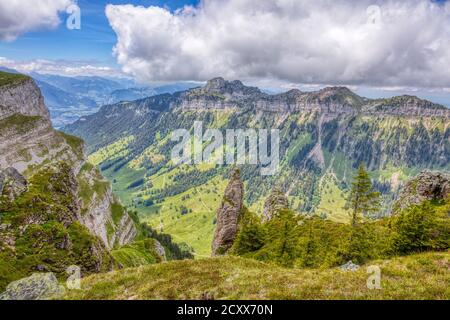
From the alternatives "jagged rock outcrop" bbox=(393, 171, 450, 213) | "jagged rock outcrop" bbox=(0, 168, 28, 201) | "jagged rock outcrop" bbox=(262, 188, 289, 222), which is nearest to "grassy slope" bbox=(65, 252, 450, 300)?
"jagged rock outcrop" bbox=(393, 171, 450, 213)

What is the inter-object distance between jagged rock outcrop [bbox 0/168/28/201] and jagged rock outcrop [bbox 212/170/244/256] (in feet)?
184

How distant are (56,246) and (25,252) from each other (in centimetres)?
Result: 585

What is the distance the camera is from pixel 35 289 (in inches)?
1032

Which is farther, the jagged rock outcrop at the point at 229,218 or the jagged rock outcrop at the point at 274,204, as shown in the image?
the jagged rock outcrop at the point at 274,204

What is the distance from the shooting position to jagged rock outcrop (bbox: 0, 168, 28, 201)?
83.6 meters

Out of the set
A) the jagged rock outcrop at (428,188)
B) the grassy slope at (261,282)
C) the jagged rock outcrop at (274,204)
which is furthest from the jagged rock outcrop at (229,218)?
the grassy slope at (261,282)

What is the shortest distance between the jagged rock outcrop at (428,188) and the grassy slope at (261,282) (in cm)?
4606

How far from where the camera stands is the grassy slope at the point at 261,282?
886 inches

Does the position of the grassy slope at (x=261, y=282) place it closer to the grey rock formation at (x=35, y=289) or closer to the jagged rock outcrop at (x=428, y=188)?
the grey rock formation at (x=35, y=289)

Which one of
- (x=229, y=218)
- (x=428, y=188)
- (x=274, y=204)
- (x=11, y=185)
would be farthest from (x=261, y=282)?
(x=11, y=185)

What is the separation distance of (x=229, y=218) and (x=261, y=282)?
201ft

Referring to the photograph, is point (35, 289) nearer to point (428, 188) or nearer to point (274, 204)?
point (274, 204)

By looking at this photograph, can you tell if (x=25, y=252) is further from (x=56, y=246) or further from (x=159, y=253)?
(x=159, y=253)
